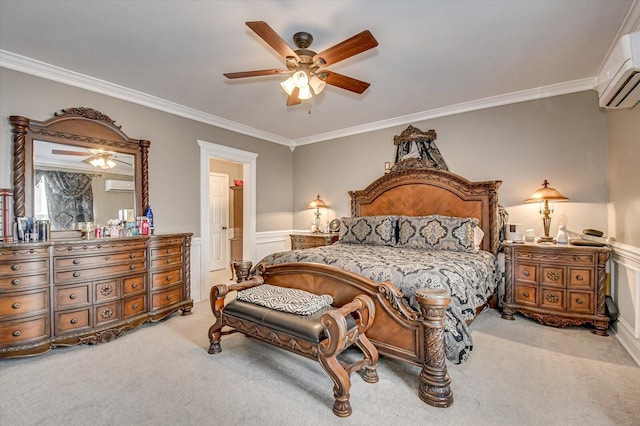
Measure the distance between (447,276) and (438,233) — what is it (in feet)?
4.71

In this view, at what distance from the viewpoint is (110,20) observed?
2318 millimetres

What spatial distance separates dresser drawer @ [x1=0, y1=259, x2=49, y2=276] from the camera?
2.48m

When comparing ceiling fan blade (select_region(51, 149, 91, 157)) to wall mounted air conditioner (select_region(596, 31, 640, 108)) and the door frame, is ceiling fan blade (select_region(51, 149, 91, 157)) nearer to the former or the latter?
the door frame

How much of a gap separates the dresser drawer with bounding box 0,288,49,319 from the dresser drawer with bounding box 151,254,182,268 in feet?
3.08

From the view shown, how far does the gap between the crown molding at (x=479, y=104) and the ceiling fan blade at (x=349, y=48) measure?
2.57 metres

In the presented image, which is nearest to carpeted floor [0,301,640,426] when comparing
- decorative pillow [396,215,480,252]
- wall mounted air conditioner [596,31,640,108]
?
decorative pillow [396,215,480,252]

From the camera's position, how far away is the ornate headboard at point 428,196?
379 cm

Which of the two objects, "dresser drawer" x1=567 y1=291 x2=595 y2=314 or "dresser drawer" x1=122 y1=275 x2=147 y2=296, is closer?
"dresser drawer" x1=567 y1=291 x2=595 y2=314

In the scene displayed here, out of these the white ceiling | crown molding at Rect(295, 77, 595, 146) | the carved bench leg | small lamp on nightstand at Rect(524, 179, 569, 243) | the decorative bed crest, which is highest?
the white ceiling

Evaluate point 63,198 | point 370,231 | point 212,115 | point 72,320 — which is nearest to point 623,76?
point 370,231

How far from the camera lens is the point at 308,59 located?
7.58 feet

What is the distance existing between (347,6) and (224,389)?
2866 millimetres

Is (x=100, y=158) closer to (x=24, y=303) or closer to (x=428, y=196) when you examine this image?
(x=24, y=303)

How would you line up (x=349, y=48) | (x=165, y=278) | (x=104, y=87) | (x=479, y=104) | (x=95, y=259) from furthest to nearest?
(x=479, y=104), (x=165, y=278), (x=104, y=87), (x=95, y=259), (x=349, y=48)
